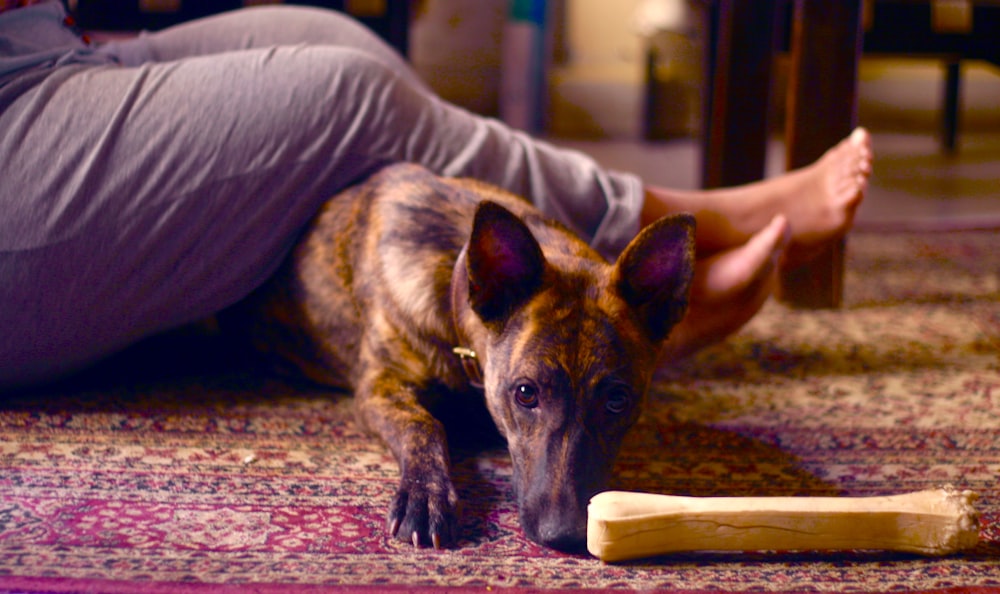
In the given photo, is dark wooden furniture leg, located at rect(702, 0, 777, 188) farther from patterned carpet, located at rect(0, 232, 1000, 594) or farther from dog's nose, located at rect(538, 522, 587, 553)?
dog's nose, located at rect(538, 522, 587, 553)

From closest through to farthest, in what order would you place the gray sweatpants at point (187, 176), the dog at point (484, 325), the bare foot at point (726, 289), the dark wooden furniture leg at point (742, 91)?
the dog at point (484, 325)
the gray sweatpants at point (187, 176)
the bare foot at point (726, 289)
the dark wooden furniture leg at point (742, 91)

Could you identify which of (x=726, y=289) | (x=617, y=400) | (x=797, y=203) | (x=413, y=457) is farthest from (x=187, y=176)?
(x=797, y=203)

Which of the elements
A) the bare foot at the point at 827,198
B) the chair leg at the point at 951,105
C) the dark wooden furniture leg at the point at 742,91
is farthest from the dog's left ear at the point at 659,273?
the chair leg at the point at 951,105

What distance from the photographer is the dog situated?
1385 millimetres

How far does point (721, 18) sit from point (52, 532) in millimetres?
2497

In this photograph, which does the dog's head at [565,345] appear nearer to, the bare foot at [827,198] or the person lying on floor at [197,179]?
the person lying on floor at [197,179]

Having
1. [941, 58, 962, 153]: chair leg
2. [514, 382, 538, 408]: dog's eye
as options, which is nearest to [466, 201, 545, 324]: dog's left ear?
[514, 382, 538, 408]: dog's eye

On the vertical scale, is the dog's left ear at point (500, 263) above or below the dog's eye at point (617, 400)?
above

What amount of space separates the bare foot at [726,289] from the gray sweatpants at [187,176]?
Result: 0.23 meters

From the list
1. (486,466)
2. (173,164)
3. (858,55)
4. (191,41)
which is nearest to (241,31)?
(191,41)

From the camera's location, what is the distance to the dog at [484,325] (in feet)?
4.54

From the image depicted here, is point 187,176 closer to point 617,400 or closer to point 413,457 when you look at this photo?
point 413,457

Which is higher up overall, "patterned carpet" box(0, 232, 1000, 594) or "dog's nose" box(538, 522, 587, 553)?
"dog's nose" box(538, 522, 587, 553)

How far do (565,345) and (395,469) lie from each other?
1.50 ft
